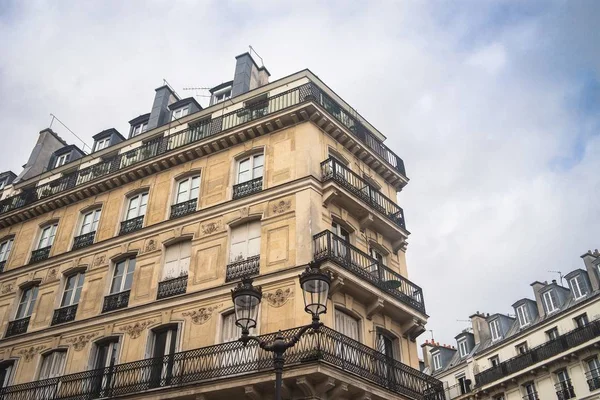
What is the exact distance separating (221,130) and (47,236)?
894cm

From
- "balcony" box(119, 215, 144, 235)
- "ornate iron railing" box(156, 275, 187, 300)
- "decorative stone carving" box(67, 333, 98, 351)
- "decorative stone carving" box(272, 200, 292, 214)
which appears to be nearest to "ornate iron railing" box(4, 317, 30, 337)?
"decorative stone carving" box(67, 333, 98, 351)

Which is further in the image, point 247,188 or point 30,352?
point 30,352

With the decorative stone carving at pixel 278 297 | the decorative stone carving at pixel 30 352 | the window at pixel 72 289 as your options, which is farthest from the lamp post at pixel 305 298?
the decorative stone carving at pixel 30 352

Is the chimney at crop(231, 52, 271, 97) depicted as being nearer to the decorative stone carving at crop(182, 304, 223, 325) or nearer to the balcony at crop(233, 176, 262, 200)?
the balcony at crop(233, 176, 262, 200)

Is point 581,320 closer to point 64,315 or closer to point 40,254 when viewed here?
point 64,315

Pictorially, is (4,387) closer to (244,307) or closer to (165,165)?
(165,165)

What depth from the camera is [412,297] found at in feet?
59.8

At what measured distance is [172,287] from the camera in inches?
689

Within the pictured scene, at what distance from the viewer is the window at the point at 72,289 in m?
19.7

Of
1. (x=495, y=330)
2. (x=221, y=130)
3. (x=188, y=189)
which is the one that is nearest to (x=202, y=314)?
(x=188, y=189)

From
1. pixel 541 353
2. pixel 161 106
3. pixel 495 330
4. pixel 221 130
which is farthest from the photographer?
pixel 495 330

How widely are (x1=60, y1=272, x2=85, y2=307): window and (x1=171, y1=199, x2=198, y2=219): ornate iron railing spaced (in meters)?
4.28

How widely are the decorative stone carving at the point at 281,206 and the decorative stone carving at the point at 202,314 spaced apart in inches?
130

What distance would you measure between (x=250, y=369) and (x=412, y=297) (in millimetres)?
6533
